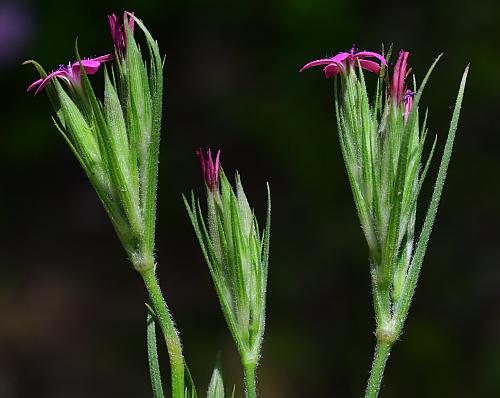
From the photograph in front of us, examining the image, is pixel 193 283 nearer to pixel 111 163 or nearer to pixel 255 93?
pixel 255 93

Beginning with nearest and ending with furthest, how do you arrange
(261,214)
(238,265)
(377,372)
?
(377,372) < (238,265) < (261,214)

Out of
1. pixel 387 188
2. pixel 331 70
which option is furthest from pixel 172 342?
pixel 331 70

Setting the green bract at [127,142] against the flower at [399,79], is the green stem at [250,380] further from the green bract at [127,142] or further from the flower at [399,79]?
the flower at [399,79]

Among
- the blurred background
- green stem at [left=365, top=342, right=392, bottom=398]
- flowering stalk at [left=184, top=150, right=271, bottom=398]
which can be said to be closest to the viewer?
green stem at [left=365, top=342, right=392, bottom=398]

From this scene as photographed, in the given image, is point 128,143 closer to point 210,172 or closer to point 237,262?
point 210,172

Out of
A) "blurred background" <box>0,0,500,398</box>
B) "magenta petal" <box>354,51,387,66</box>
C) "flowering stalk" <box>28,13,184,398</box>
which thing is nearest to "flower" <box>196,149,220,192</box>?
"flowering stalk" <box>28,13,184,398</box>

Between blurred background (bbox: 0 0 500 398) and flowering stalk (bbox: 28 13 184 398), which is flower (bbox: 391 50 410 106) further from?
blurred background (bbox: 0 0 500 398)
